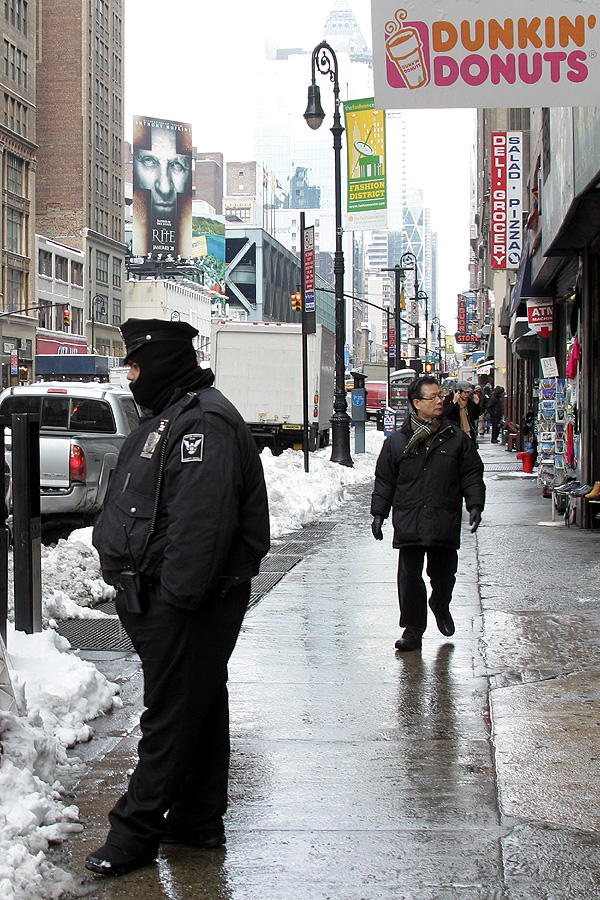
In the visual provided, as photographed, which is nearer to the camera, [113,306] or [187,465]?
[187,465]

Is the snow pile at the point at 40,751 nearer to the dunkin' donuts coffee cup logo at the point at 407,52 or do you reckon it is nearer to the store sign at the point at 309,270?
the dunkin' donuts coffee cup logo at the point at 407,52

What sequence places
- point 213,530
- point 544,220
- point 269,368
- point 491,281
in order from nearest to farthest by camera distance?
point 213,530
point 544,220
point 269,368
point 491,281

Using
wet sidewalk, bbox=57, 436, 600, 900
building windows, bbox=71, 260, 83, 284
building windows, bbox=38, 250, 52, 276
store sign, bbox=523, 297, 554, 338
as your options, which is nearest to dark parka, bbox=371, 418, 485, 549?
wet sidewalk, bbox=57, 436, 600, 900

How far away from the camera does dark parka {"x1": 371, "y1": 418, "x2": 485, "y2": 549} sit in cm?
709

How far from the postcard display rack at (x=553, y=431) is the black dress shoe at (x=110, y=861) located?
11399 mm

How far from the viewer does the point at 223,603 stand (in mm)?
3777

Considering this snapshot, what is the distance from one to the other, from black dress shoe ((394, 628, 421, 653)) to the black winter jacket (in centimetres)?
349

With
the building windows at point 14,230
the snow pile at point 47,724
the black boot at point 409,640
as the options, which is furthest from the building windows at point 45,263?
the black boot at point 409,640

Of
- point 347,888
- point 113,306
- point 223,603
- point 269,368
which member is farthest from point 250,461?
point 113,306

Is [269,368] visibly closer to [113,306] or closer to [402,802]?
[402,802]

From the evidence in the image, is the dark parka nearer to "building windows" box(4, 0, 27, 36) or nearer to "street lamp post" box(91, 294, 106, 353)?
→ "building windows" box(4, 0, 27, 36)

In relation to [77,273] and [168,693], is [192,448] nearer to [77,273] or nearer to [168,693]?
[168,693]

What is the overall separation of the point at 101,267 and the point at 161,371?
115718mm

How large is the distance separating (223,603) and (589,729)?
2.54m
